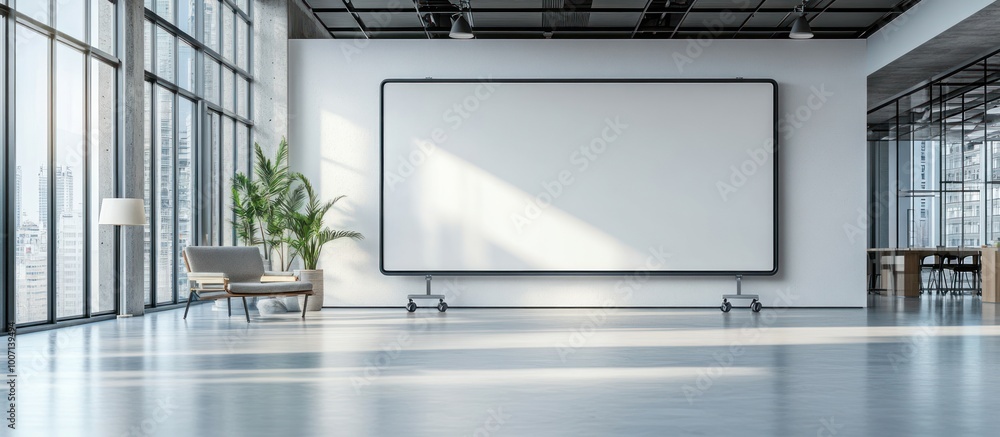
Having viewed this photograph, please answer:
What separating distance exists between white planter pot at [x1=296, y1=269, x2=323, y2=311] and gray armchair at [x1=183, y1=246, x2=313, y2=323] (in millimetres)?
669

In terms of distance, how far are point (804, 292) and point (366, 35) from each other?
7.79 metres

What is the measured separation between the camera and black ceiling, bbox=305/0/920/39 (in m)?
12.2

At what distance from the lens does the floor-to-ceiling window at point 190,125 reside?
10305 mm

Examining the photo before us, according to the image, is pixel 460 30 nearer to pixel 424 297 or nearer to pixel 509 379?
pixel 424 297

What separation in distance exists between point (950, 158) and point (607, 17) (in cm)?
696

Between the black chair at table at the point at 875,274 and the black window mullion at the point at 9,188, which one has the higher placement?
the black window mullion at the point at 9,188

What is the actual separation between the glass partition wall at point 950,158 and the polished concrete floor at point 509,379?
706 cm

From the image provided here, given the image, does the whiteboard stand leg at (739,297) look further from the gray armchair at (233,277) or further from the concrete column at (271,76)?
the concrete column at (271,76)

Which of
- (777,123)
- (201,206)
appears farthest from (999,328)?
(201,206)

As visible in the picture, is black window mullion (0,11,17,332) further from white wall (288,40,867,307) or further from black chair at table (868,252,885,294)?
black chair at table (868,252,885,294)

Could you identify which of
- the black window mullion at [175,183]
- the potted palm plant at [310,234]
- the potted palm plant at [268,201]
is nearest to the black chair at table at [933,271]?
the potted palm plant at [310,234]

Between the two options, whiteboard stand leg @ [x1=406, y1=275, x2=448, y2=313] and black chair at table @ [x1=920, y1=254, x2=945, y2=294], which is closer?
whiteboard stand leg @ [x1=406, y1=275, x2=448, y2=313]

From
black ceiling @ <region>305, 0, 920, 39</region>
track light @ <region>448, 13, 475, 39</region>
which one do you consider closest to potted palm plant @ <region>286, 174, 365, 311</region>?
track light @ <region>448, 13, 475, 39</region>

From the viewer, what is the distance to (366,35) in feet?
46.6
